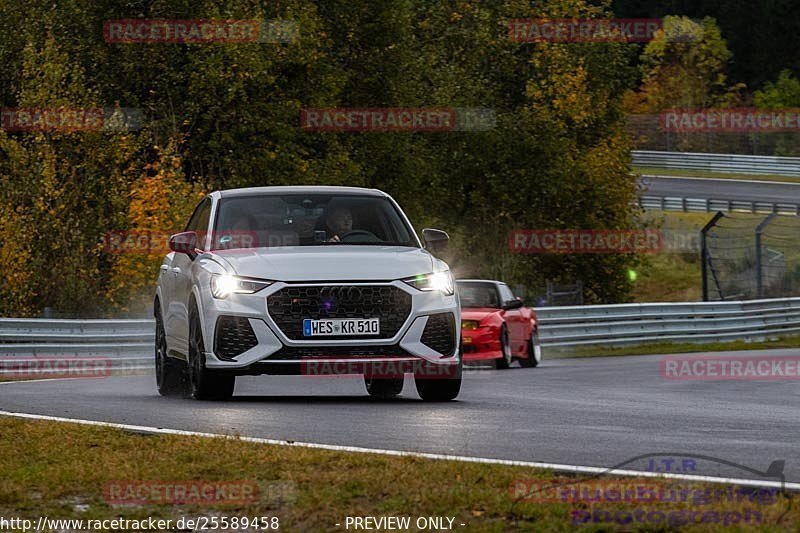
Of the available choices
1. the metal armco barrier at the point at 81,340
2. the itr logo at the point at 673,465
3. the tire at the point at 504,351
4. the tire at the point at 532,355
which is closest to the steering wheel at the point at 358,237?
the itr logo at the point at 673,465

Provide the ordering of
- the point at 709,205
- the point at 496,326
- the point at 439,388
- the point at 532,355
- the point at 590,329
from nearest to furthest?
the point at 439,388
the point at 496,326
the point at 532,355
the point at 590,329
the point at 709,205

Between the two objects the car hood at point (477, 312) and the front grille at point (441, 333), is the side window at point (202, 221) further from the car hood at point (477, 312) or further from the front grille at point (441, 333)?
the car hood at point (477, 312)

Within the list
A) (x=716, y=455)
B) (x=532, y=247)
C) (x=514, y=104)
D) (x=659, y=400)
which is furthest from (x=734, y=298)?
(x=716, y=455)

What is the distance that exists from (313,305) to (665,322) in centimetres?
2163

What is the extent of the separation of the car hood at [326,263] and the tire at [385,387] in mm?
2042

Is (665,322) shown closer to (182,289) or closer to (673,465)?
(182,289)

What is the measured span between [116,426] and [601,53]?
42016mm

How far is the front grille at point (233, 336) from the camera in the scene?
40.7ft

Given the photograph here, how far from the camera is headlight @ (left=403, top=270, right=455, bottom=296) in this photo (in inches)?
496

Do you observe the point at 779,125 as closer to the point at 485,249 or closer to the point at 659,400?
the point at 485,249

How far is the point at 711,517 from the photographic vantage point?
20.7ft

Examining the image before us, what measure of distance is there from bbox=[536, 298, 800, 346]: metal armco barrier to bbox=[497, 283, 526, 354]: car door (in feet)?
17.9

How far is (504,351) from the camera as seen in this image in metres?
23.6

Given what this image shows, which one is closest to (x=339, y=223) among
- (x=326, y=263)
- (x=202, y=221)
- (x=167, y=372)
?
(x=326, y=263)
